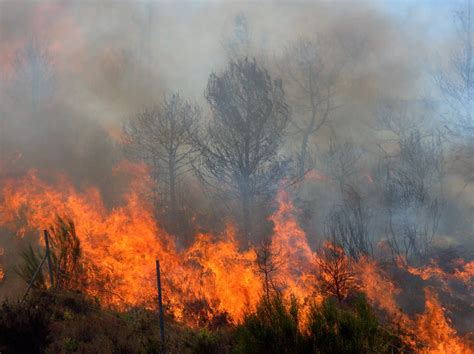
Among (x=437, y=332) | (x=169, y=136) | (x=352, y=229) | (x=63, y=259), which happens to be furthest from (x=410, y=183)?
(x=63, y=259)

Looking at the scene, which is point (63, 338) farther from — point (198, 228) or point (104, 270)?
point (198, 228)

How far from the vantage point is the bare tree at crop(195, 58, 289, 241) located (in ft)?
60.8

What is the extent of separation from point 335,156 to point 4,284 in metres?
20.3

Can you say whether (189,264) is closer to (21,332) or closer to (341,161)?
(21,332)

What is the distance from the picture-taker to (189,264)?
17672 millimetres

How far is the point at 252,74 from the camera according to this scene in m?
19.0

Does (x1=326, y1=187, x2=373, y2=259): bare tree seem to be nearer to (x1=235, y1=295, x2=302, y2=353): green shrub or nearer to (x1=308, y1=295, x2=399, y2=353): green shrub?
(x1=308, y1=295, x2=399, y2=353): green shrub

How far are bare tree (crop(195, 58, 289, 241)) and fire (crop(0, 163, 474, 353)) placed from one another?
233 centimetres

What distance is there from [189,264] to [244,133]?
650cm

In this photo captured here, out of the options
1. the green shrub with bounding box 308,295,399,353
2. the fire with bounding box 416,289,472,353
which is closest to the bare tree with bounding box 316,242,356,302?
the fire with bounding box 416,289,472,353

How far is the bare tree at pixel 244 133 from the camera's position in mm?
18531

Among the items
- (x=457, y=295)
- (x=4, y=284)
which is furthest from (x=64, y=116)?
(x=457, y=295)

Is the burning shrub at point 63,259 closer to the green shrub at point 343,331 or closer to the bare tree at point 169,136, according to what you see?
the bare tree at point 169,136

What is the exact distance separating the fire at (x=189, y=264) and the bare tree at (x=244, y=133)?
2.33m
